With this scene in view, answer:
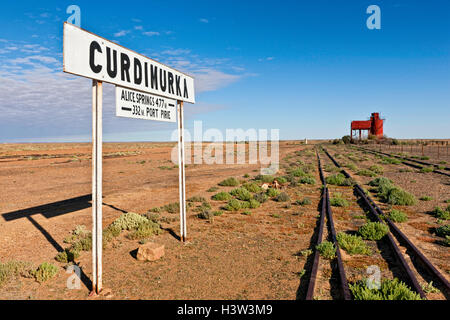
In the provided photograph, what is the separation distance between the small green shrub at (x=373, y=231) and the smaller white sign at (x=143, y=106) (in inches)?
240

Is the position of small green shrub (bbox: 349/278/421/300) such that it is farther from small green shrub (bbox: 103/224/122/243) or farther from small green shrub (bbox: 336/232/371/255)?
small green shrub (bbox: 103/224/122/243)

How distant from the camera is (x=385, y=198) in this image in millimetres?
12008

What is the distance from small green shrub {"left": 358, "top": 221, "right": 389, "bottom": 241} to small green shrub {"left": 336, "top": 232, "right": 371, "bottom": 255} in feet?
0.84

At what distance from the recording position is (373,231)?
24.1 ft

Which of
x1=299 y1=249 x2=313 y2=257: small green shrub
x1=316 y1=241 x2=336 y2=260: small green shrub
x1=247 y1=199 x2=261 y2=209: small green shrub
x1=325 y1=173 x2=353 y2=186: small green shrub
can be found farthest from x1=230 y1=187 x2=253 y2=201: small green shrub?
x1=316 y1=241 x2=336 y2=260: small green shrub

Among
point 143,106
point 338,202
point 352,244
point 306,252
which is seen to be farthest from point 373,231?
point 143,106

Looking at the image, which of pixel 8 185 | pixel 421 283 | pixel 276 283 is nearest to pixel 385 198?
pixel 421 283

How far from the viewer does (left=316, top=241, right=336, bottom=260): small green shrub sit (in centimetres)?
608

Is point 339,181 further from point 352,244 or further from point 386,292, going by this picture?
point 386,292

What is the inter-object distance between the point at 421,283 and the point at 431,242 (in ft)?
9.42

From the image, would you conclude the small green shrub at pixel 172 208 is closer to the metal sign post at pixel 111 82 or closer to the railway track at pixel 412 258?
the metal sign post at pixel 111 82

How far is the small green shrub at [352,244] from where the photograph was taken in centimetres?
639
